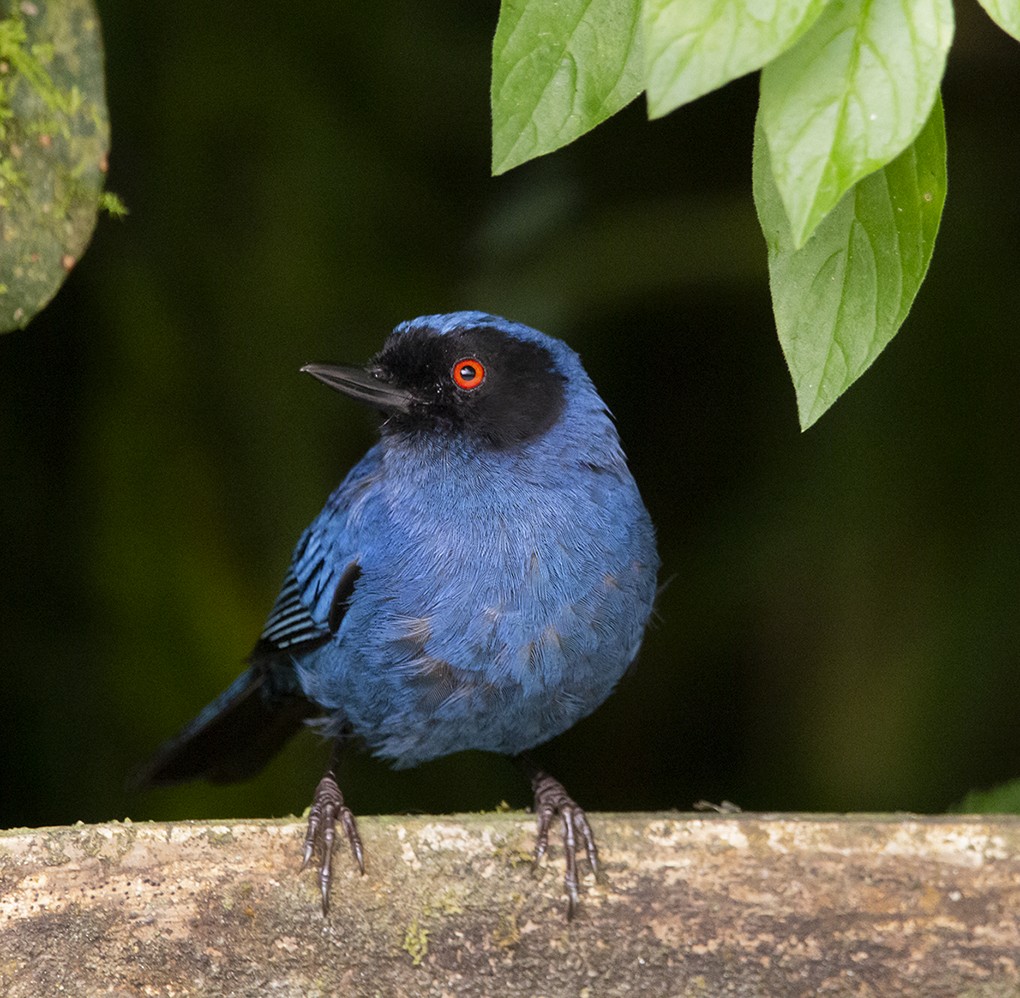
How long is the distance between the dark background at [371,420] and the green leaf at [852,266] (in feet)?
8.48

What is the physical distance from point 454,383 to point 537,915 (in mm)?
1448

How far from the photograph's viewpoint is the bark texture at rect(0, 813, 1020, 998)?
8.67ft

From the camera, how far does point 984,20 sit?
16.5ft

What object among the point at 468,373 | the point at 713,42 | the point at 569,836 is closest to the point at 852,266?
the point at 713,42

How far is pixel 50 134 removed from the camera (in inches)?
133

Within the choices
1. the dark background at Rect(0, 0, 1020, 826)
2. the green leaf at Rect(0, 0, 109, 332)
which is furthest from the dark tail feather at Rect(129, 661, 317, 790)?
the green leaf at Rect(0, 0, 109, 332)

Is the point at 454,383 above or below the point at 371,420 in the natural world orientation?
above

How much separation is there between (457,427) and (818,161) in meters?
1.73

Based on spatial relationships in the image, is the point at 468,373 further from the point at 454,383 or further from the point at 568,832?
the point at 568,832

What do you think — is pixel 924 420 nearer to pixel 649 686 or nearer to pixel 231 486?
pixel 649 686

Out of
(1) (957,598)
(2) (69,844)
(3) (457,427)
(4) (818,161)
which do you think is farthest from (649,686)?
(4) (818,161)

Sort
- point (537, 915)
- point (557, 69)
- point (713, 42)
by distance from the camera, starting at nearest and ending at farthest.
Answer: point (713, 42) → point (557, 69) → point (537, 915)

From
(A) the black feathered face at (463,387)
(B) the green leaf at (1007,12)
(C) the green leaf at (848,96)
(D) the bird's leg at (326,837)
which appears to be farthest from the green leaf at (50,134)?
(B) the green leaf at (1007,12)

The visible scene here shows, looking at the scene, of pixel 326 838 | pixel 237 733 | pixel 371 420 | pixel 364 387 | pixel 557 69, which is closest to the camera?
pixel 557 69
